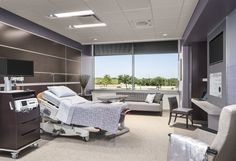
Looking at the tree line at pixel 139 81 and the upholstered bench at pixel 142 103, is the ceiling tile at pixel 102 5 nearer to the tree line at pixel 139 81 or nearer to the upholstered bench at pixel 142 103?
the upholstered bench at pixel 142 103

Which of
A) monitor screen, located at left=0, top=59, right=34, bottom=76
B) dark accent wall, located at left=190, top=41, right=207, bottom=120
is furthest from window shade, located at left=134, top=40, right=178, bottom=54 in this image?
monitor screen, located at left=0, top=59, right=34, bottom=76

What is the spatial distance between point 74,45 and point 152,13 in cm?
374

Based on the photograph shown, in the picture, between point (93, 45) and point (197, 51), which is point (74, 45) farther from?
point (197, 51)

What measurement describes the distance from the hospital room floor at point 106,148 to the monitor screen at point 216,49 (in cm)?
178

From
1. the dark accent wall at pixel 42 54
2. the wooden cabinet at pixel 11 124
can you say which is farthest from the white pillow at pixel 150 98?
the wooden cabinet at pixel 11 124

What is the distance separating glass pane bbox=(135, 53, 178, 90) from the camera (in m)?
7.50

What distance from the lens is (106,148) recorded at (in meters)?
3.50

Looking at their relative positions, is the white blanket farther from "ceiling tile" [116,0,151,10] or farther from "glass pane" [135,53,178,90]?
"glass pane" [135,53,178,90]

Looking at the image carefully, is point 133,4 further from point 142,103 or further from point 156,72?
point 156,72

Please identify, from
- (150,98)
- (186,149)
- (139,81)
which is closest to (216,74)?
(186,149)

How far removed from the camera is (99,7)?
3.83 meters

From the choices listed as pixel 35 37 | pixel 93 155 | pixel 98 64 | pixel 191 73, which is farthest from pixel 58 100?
pixel 98 64

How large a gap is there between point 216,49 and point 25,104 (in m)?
3.78

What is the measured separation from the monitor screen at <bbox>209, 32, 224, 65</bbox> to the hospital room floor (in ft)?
5.83
